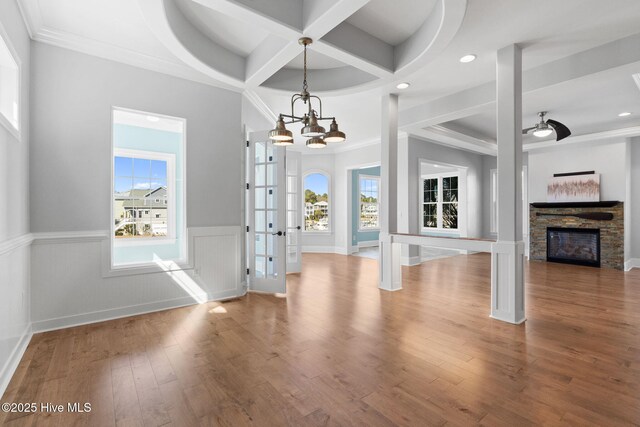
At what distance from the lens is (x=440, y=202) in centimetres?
1012

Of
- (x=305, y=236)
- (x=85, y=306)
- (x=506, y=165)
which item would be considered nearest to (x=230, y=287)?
(x=85, y=306)

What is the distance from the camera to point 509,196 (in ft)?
10.8

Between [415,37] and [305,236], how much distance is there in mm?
6352

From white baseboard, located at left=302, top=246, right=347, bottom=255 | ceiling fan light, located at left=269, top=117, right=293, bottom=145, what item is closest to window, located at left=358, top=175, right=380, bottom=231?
white baseboard, located at left=302, top=246, right=347, bottom=255

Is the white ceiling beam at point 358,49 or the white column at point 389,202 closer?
the white ceiling beam at point 358,49

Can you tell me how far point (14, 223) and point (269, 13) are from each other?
2621mm

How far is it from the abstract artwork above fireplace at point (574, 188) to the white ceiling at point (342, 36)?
2.89 meters

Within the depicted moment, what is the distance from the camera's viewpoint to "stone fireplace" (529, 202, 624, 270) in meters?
6.34

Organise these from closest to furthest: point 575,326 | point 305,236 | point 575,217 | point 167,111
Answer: point 575,326, point 167,111, point 575,217, point 305,236

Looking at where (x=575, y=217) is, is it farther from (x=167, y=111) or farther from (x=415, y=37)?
(x=167, y=111)

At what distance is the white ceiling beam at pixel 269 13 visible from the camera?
2490mm

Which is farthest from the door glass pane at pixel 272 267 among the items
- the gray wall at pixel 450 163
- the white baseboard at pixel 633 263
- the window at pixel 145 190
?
the white baseboard at pixel 633 263

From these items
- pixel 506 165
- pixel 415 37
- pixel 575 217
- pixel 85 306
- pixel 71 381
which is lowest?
pixel 71 381

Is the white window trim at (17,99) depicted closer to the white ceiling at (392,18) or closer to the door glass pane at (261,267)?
the white ceiling at (392,18)
